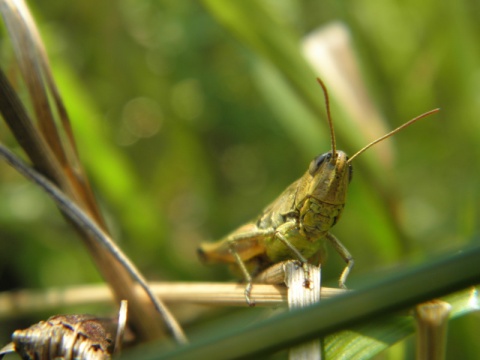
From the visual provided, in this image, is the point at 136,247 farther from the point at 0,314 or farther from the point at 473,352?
the point at 473,352

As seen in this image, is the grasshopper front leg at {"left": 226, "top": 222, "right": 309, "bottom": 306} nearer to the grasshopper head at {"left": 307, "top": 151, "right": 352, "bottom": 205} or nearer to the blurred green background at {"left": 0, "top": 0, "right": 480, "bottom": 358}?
the grasshopper head at {"left": 307, "top": 151, "right": 352, "bottom": 205}

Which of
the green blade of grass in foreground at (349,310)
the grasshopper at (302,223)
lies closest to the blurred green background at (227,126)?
the grasshopper at (302,223)

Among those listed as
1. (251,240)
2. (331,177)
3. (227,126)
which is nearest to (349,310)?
(331,177)

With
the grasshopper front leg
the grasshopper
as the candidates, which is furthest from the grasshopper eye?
the grasshopper front leg

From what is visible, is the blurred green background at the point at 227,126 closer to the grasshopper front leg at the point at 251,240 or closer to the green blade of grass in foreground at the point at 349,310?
the grasshopper front leg at the point at 251,240

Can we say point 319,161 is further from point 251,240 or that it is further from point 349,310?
point 349,310

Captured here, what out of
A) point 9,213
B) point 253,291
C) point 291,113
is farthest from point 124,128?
point 253,291
